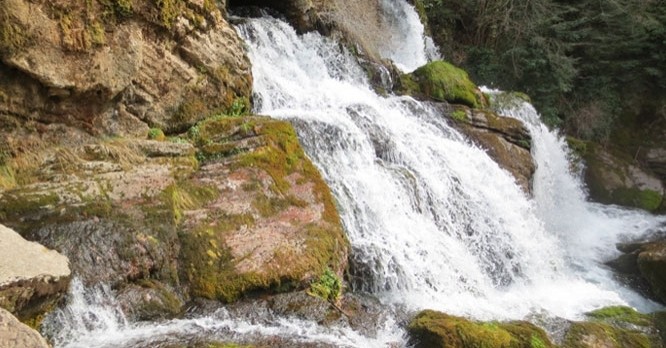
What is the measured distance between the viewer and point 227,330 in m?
4.96

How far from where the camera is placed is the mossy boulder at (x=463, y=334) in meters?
5.20

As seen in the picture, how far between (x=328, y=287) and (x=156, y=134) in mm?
3100

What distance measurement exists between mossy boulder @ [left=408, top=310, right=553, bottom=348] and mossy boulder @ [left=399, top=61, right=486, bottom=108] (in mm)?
8378

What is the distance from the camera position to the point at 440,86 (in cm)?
1346

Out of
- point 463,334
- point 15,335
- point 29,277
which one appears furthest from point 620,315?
point 15,335

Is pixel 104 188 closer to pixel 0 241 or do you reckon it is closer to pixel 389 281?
pixel 0 241

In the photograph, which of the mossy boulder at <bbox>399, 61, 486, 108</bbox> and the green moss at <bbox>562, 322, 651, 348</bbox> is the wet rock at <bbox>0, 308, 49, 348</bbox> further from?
the mossy boulder at <bbox>399, 61, 486, 108</bbox>

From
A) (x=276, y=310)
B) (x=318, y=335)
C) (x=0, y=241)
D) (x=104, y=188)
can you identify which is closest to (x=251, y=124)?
(x=104, y=188)

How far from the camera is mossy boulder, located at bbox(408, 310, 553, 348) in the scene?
5.20 m

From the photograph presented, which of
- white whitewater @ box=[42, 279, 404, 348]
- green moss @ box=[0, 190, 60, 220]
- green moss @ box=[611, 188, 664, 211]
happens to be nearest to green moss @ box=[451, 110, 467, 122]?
green moss @ box=[611, 188, 664, 211]

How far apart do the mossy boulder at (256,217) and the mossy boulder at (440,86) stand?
6648mm

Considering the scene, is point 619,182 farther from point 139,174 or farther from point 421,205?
point 139,174

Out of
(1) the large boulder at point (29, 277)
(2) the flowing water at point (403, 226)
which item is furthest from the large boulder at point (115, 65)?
(1) the large boulder at point (29, 277)

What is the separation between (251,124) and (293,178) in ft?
3.33
